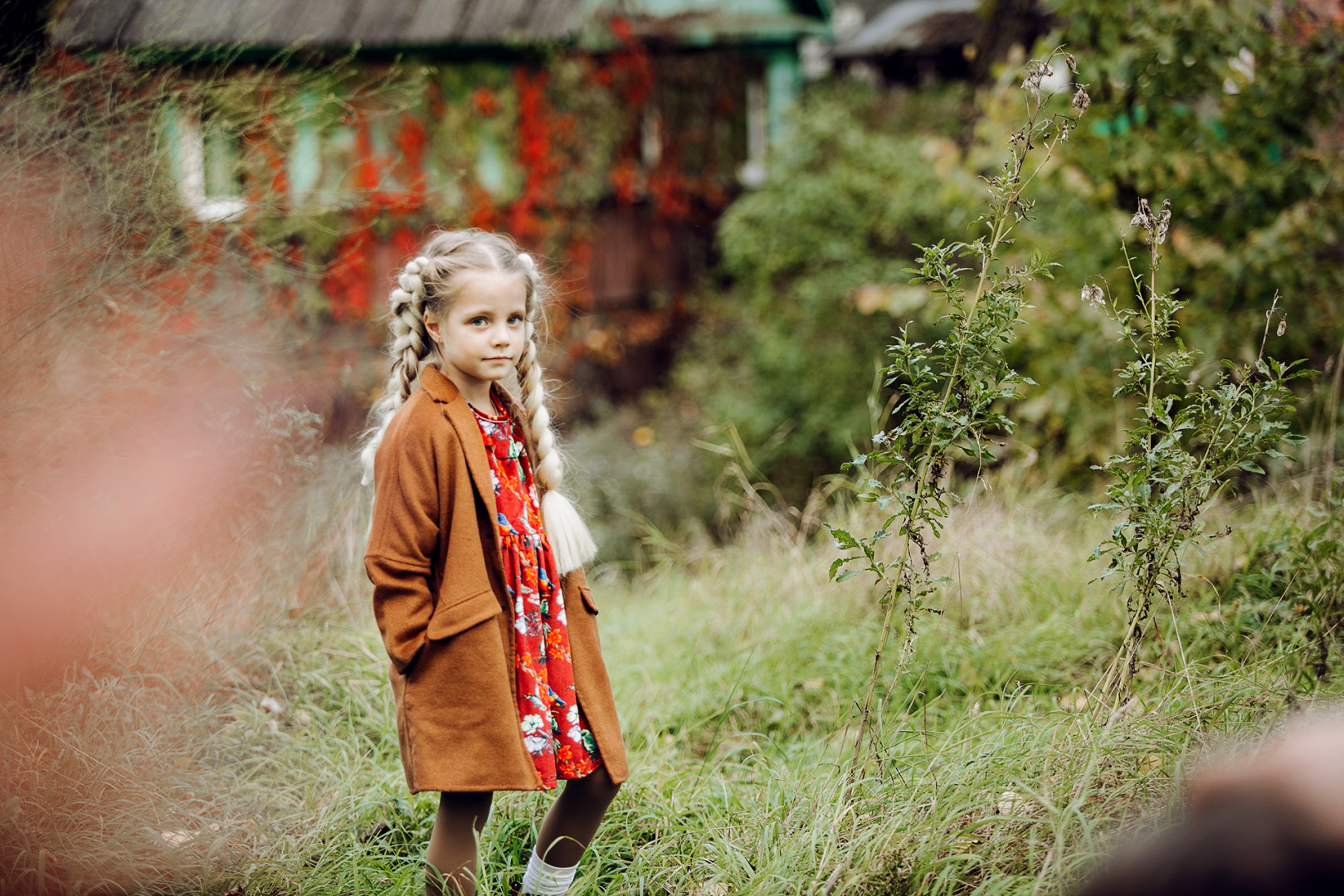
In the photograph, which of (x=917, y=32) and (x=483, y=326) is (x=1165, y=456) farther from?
(x=917, y=32)

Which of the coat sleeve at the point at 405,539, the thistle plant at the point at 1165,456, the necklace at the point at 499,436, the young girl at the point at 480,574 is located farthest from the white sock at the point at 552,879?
the thistle plant at the point at 1165,456

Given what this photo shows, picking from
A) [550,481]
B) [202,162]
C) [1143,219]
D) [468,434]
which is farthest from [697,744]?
[202,162]

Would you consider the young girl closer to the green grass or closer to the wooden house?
the green grass

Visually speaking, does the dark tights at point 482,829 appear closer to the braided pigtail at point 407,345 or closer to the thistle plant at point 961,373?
the thistle plant at point 961,373

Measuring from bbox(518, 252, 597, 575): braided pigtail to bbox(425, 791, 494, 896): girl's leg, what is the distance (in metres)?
0.54

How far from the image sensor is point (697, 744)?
3.34 m

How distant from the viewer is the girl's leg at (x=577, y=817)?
7.49ft

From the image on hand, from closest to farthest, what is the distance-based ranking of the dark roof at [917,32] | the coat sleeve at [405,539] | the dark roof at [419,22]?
the coat sleeve at [405,539]
the dark roof at [419,22]
the dark roof at [917,32]

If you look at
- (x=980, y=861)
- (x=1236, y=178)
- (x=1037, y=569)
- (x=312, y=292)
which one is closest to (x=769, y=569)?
(x=1037, y=569)

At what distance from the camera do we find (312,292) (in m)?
7.17

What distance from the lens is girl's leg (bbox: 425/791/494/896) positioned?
216 centimetres

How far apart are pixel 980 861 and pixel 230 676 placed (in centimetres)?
232

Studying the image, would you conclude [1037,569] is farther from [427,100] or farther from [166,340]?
[427,100]

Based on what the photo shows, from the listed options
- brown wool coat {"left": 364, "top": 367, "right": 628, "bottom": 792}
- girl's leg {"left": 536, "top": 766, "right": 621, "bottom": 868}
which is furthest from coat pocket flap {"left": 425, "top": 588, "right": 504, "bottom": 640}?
girl's leg {"left": 536, "top": 766, "right": 621, "bottom": 868}
